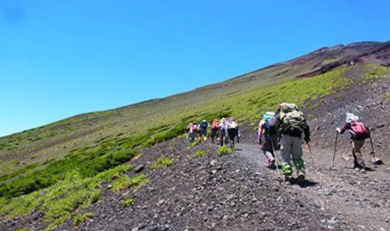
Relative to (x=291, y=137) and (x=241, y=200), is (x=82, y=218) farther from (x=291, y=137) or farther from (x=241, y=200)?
(x=291, y=137)

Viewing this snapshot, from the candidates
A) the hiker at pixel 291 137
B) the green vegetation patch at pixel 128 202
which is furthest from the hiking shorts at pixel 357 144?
the green vegetation patch at pixel 128 202

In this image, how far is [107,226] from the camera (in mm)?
12234

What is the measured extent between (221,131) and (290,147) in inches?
497

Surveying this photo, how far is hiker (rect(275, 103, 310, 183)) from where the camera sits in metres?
10.8

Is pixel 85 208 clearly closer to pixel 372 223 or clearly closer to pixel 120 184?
pixel 120 184

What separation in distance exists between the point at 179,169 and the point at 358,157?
267 inches

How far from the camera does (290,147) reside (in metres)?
10.9

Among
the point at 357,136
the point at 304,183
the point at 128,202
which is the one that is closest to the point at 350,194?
the point at 304,183

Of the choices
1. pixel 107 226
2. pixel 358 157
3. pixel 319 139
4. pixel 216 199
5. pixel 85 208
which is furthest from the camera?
pixel 319 139

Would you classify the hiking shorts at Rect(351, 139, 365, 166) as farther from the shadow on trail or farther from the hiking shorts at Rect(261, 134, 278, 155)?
the shadow on trail

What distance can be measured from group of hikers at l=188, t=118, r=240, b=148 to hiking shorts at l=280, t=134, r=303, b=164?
9655mm

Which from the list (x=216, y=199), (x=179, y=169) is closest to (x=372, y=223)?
(x=216, y=199)

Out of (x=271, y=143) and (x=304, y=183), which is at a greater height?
(x=271, y=143)

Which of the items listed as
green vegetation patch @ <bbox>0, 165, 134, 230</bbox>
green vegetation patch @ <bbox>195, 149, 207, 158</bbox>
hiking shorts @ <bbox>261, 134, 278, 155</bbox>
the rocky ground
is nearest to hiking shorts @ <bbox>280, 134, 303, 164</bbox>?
the rocky ground
